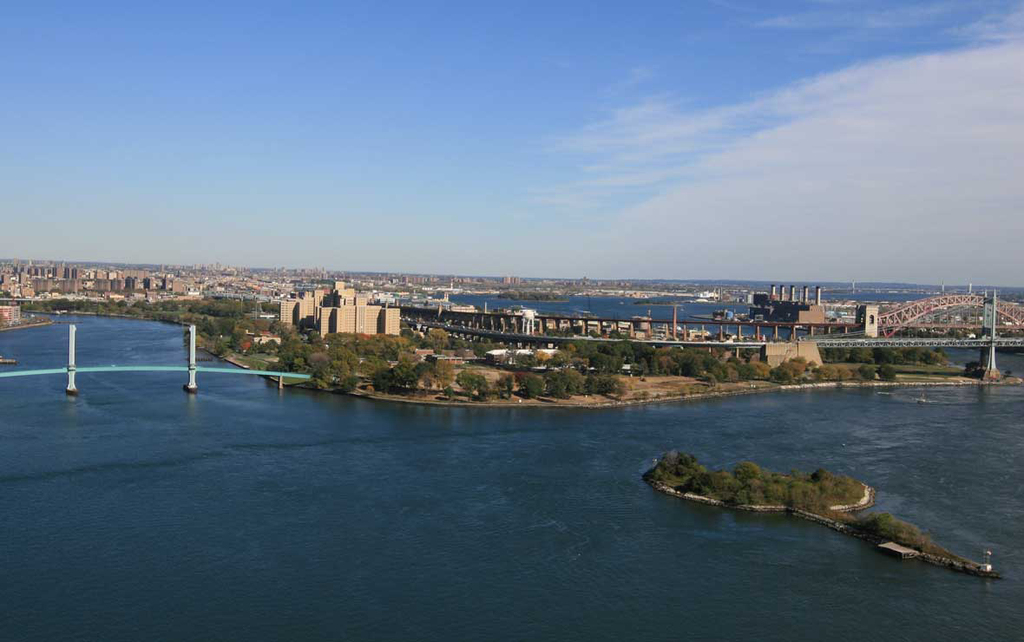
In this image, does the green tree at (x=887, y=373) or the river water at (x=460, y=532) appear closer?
the river water at (x=460, y=532)

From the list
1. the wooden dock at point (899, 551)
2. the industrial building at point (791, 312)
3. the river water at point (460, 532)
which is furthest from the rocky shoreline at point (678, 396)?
the industrial building at point (791, 312)

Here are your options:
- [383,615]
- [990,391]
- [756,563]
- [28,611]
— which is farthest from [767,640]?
[990,391]

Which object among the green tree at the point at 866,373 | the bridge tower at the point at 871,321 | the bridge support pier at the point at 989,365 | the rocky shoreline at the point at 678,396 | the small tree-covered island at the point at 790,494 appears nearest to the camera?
the small tree-covered island at the point at 790,494

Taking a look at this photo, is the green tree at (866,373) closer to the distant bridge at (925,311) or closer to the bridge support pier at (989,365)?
the bridge support pier at (989,365)

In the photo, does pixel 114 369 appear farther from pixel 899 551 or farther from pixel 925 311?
pixel 925 311

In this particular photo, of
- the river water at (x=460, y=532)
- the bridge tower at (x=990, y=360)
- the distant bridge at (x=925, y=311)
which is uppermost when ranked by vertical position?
the distant bridge at (x=925, y=311)

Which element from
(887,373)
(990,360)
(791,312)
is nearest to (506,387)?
(887,373)

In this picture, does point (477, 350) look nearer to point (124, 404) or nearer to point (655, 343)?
point (655, 343)

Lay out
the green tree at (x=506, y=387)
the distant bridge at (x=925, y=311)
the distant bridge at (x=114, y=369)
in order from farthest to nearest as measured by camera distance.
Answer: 1. the distant bridge at (x=925, y=311)
2. the green tree at (x=506, y=387)
3. the distant bridge at (x=114, y=369)
